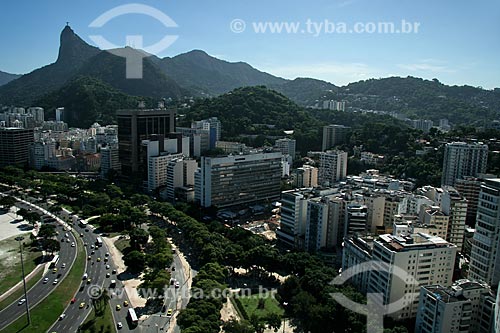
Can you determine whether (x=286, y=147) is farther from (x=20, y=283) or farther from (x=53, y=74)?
(x=53, y=74)

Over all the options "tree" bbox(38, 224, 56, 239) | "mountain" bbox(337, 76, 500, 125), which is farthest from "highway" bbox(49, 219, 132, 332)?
"mountain" bbox(337, 76, 500, 125)

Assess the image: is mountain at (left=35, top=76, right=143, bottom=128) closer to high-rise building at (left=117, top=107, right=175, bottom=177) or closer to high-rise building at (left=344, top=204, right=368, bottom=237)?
high-rise building at (left=117, top=107, right=175, bottom=177)

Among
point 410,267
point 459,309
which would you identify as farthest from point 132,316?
point 459,309

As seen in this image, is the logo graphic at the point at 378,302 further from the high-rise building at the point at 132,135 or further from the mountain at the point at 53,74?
the mountain at the point at 53,74

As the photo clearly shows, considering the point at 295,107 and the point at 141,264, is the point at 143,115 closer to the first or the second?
the point at 141,264

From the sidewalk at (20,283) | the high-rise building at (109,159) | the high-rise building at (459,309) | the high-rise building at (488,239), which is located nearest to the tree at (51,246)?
the sidewalk at (20,283)

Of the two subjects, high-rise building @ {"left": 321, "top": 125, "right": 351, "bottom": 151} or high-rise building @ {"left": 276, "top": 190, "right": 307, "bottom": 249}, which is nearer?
high-rise building @ {"left": 276, "top": 190, "right": 307, "bottom": 249}
